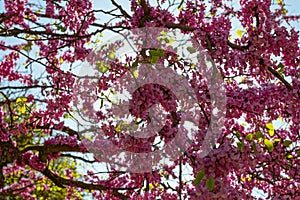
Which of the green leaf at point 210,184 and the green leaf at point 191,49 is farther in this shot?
the green leaf at point 191,49

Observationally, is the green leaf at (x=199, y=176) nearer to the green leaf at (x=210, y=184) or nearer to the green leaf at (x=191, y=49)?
the green leaf at (x=210, y=184)

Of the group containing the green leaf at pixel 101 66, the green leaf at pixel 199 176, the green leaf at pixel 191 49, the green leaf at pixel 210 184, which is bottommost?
the green leaf at pixel 210 184

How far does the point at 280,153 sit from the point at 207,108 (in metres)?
0.72

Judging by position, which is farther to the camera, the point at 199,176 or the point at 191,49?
the point at 191,49

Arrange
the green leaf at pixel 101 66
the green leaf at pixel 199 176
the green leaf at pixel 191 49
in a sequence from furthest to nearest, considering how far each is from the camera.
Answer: the green leaf at pixel 101 66
the green leaf at pixel 191 49
the green leaf at pixel 199 176

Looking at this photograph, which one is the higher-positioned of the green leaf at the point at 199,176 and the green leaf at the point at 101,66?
the green leaf at the point at 101,66

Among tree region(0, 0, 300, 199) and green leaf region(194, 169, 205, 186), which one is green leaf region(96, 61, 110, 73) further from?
green leaf region(194, 169, 205, 186)

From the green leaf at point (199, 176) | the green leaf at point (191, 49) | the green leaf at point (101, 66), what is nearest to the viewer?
the green leaf at point (199, 176)

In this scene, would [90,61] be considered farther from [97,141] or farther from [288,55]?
[288,55]

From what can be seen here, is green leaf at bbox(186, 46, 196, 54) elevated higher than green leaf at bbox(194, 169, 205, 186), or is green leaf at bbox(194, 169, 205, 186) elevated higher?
green leaf at bbox(186, 46, 196, 54)

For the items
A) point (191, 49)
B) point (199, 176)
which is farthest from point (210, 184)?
point (191, 49)

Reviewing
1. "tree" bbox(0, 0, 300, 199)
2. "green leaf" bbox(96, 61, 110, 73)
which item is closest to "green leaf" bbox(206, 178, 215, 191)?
"tree" bbox(0, 0, 300, 199)

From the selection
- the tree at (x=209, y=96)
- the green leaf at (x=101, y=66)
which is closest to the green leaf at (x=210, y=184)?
the tree at (x=209, y=96)

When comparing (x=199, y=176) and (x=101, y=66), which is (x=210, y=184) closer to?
(x=199, y=176)
